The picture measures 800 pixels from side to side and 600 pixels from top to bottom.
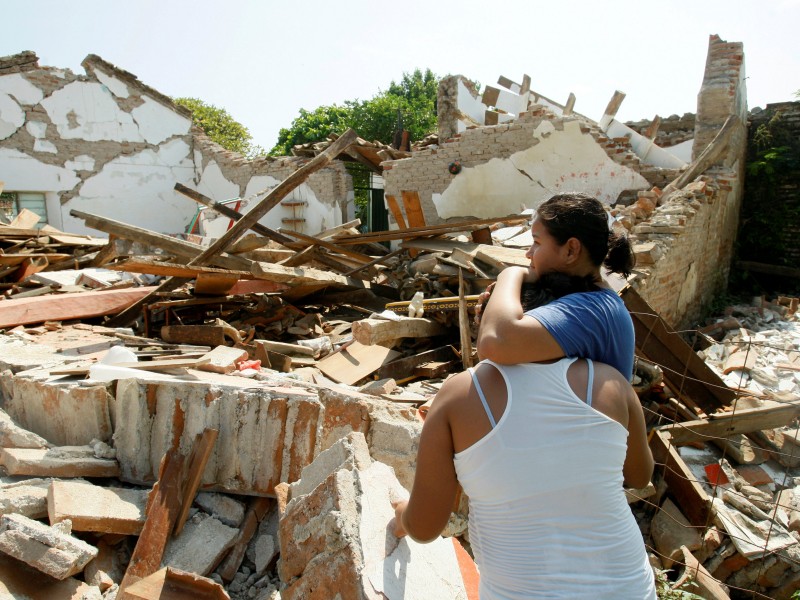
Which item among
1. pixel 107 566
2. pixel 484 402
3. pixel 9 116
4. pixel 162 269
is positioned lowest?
pixel 107 566

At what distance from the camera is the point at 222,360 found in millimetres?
3965

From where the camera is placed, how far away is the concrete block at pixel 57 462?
290cm

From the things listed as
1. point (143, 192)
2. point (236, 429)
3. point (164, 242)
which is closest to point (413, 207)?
point (164, 242)

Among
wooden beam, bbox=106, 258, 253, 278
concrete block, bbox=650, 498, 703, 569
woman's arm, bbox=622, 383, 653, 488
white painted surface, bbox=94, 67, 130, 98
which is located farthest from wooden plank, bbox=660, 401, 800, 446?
white painted surface, bbox=94, 67, 130, 98

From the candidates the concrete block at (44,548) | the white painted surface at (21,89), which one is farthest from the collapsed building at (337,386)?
the white painted surface at (21,89)

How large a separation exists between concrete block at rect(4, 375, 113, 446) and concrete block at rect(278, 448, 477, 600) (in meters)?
1.55

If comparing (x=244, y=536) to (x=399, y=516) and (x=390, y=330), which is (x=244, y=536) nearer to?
(x=399, y=516)

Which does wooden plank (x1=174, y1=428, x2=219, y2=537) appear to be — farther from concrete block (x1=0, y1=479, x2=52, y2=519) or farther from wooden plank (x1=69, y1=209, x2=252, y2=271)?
wooden plank (x1=69, y1=209, x2=252, y2=271)

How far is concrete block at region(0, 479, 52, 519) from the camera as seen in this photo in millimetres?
2607

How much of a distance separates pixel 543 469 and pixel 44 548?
2.25 m

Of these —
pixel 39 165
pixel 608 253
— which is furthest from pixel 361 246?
pixel 39 165

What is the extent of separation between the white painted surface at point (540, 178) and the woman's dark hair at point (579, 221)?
25.8ft

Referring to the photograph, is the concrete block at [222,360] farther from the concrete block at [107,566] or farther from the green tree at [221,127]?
the green tree at [221,127]

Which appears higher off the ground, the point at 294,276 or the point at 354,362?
the point at 294,276
